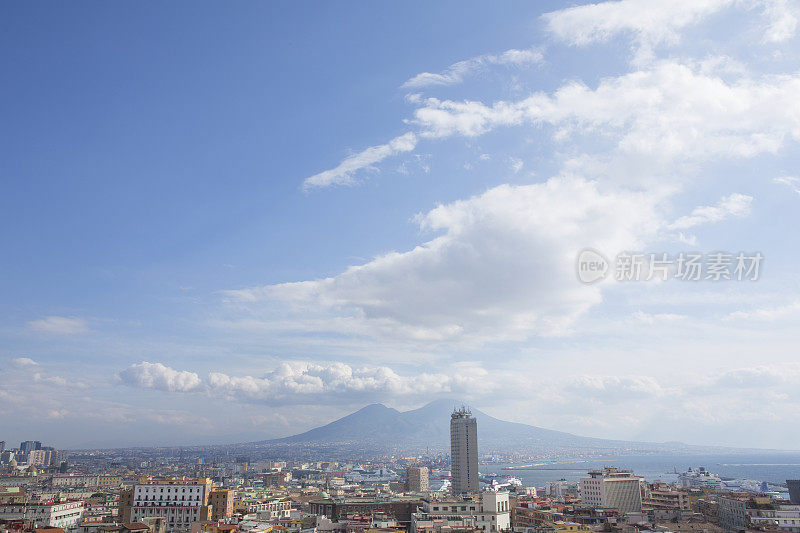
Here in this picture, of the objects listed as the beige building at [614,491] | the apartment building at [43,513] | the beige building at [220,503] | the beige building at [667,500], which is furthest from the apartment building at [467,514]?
the apartment building at [43,513]

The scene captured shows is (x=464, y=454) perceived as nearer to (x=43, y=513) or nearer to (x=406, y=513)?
(x=406, y=513)

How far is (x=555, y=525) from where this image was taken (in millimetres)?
44719

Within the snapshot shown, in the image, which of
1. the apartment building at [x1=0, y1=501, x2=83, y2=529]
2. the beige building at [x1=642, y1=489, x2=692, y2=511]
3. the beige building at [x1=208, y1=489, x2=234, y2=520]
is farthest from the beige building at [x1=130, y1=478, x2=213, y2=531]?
the beige building at [x1=642, y1=489, x2=692, y2=511]

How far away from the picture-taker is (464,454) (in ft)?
339

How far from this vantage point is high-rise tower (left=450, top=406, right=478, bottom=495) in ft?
335

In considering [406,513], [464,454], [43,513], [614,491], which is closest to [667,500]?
[614,491]

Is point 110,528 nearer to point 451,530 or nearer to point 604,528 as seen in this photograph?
point 451,530

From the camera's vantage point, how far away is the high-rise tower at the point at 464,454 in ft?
335

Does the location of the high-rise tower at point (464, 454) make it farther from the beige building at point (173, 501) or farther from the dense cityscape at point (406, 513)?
the beige building at point (173, 501)

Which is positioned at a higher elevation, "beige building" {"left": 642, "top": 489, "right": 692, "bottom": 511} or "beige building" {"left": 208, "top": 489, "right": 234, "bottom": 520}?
"beige building" {"left": 208, "top": 489, "right": 234, "bottom": 520}

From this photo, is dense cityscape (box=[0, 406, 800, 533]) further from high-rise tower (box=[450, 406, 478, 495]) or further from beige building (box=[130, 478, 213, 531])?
high-rise tower (box=[450, 406, 478, 495])

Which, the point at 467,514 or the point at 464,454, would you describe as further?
the point at 464,454

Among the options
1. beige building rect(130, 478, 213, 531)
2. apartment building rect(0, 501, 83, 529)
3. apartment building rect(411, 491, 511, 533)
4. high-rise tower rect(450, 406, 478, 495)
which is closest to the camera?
apartment building rect(411, 491, 511, 533)

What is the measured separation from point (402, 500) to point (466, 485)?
134 feet
